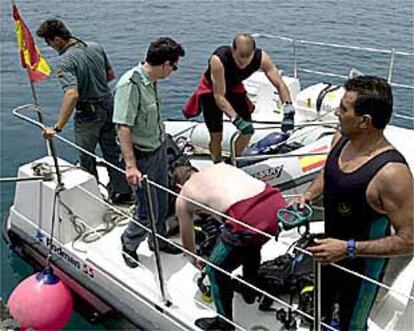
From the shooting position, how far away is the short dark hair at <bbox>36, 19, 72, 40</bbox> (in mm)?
4883

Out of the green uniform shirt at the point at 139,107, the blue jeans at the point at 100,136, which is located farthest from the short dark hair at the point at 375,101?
→ the blue jeans at the point at 100,136

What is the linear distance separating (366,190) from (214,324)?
1.47m

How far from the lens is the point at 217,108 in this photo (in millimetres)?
5477

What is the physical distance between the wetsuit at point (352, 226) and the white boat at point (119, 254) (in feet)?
1.17

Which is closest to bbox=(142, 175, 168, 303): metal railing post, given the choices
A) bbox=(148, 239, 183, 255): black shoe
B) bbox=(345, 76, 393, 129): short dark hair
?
bbox=(148, 239, 183, 255): black shoe

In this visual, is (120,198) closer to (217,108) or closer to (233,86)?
(217,108)

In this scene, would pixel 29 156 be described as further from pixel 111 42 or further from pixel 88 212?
pixel 111 42

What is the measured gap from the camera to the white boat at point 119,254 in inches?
159

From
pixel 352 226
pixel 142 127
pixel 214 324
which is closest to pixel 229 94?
pixel 142 127

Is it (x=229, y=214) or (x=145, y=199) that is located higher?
(x=229, y=214)

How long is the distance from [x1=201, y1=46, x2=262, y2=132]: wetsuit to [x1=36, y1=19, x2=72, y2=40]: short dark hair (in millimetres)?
1195

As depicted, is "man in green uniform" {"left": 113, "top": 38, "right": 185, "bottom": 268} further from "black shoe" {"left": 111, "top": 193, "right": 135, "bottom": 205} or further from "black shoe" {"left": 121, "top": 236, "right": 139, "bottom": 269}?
"black shoe" {"left": 111, "top": 193, "right": 135, "bottom": 205}

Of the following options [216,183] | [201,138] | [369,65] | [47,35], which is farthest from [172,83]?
[216,183]

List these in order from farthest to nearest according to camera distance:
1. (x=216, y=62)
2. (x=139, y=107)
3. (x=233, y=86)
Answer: (x=233, y=86) → (x=216, y=62) → (x=139, y=107)
